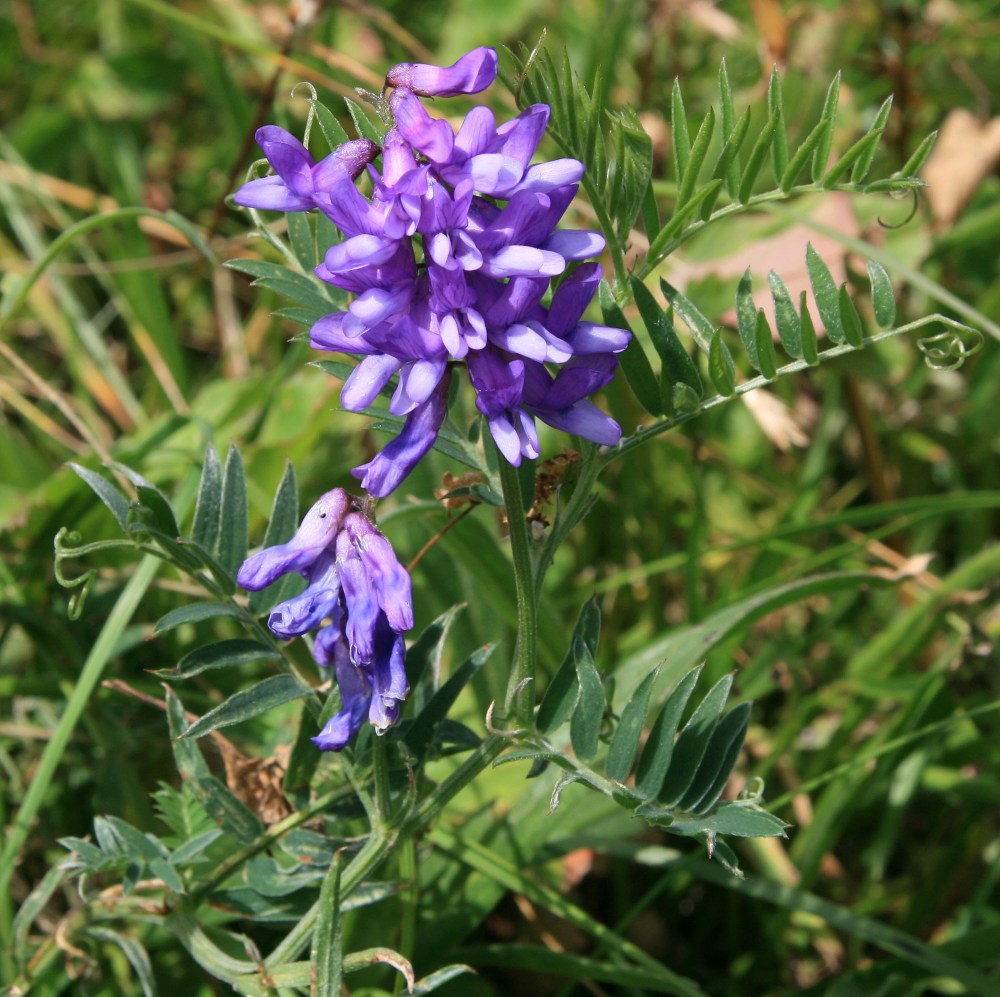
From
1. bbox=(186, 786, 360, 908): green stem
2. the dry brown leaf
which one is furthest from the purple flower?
the dry brown leaf

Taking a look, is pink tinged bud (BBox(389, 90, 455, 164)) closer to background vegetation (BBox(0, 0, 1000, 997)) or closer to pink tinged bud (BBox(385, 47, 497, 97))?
pink tinged bud (BBox(385, 47, 497, 97))

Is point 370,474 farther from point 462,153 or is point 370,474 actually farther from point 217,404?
point 217,404

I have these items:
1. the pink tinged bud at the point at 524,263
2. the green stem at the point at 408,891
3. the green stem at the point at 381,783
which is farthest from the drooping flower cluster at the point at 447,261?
the green stem at the point at 408,891

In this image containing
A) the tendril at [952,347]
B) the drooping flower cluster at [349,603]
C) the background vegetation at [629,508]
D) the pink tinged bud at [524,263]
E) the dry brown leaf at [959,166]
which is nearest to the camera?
the pink tinged bud at [524,263]

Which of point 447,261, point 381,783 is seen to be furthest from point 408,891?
point 447,261

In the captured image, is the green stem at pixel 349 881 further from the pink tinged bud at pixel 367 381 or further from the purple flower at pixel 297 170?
the purple flower at pixel 297 170

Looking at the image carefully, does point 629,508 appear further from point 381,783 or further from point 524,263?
point 524,263

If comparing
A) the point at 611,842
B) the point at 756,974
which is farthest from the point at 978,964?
the point at 611,842
